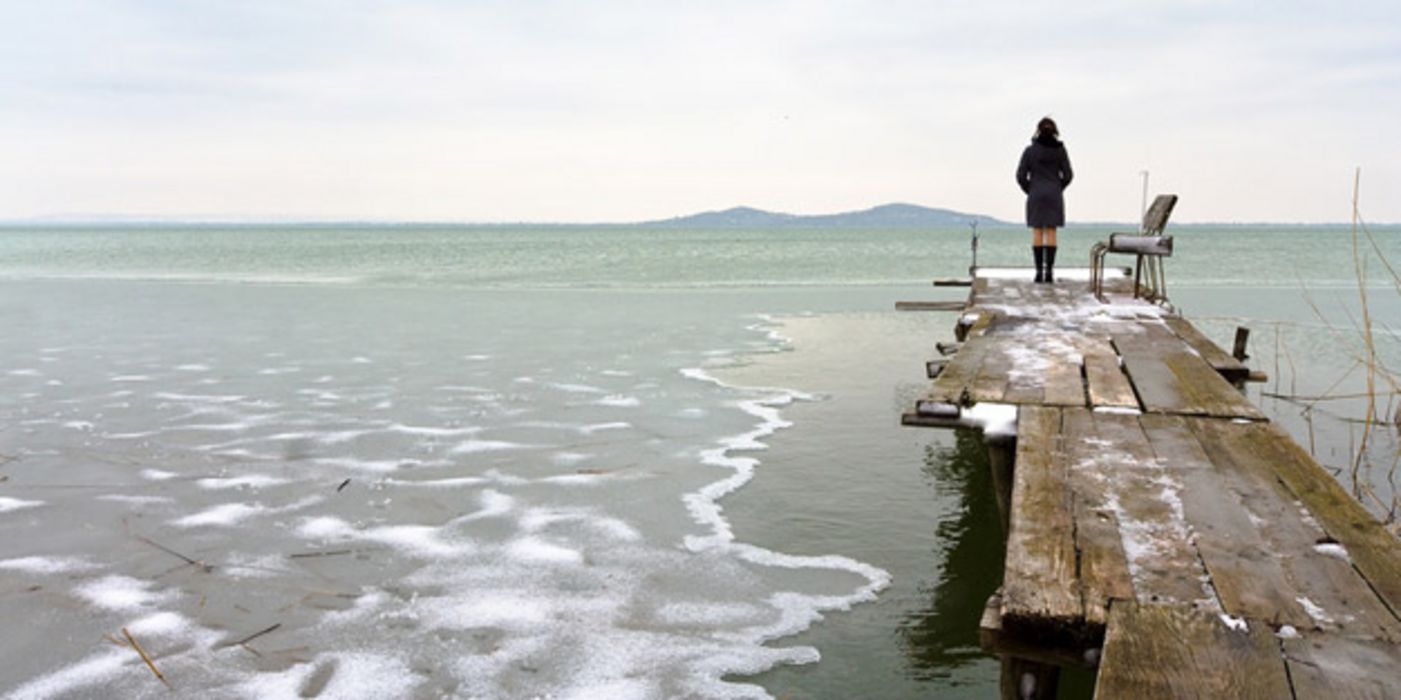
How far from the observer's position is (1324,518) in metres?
3.52

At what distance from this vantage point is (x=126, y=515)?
21.2 feet

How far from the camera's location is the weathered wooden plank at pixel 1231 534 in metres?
2.80

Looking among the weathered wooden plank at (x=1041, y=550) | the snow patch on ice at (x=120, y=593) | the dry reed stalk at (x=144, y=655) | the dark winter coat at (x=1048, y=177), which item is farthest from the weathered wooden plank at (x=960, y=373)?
the dark winter coat at (x=1048, y=177)

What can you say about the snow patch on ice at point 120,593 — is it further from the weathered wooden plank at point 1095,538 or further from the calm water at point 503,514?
the weathered wooden plank at point 1095,538

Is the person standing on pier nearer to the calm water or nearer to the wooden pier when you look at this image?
the calm water

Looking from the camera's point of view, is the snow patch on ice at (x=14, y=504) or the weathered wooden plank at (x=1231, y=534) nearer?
the weathered wooden plank at (x=1231, y=534)

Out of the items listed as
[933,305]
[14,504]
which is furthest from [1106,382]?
[933,305]

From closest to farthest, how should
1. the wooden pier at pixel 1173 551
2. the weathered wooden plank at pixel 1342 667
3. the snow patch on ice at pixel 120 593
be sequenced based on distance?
1. the weathered wooden plank at pixel 1342 667
2. the wooden pier at pixel 1173 551
3. the snow patch on ice at pixel 120 593

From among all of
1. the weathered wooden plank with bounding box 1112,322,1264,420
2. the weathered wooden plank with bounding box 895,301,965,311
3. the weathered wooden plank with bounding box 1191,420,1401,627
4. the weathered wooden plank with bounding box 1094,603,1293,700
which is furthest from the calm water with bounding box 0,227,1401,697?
the weathered wooden plank with bounding box 1094,603,1293,700

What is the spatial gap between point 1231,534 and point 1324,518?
43 centimetres

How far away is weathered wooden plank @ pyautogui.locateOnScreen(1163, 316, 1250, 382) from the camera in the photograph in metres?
6.89

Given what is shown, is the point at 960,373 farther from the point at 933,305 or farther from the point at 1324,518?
the point at 933,305

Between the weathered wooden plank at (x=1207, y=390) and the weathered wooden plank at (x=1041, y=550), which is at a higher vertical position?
the weathered wooden plank at (x=1207, y=390)

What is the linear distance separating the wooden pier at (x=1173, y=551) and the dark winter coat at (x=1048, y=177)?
6.97m
